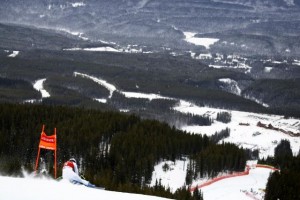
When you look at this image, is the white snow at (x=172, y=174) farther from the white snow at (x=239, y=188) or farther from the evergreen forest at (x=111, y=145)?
the white snow at (x=239, y=188)

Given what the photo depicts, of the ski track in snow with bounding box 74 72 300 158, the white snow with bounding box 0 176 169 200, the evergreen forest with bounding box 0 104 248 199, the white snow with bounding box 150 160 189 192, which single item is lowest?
the ski track in snow with bounding box 74 72 300 158

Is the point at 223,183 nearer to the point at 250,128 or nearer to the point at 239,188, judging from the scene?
the point at 239,188

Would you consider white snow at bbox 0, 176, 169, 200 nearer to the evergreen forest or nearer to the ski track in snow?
the evergreen forest

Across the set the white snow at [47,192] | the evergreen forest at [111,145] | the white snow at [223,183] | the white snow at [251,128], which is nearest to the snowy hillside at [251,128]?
the white snow at [251,128]

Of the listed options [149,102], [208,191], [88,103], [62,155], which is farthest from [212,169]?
[149,102]

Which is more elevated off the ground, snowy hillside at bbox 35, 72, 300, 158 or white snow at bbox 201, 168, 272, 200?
white snow at bbox 201, 168, 272, 200

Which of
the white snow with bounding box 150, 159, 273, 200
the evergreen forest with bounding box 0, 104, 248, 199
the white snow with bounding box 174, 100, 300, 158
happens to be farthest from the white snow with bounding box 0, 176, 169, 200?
the white snow with bounding box 174, 100, 300, 158

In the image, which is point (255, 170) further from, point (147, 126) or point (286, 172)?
point (147, 126)
